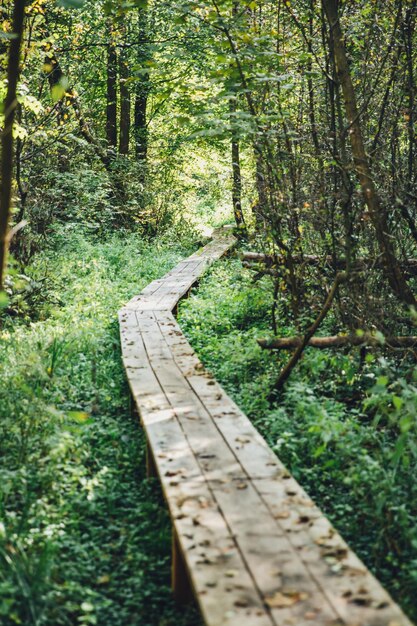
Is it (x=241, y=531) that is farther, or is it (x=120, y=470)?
(x=120, y=470)

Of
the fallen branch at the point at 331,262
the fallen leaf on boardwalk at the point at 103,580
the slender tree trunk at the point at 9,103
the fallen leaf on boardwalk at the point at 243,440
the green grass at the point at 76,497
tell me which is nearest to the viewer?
the slender tree trunk at the point at 9,103

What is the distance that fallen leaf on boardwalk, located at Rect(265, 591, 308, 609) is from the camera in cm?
271

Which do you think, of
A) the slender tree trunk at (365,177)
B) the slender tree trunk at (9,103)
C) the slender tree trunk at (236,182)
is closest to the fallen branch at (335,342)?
the slender tree trunk at (365,177)

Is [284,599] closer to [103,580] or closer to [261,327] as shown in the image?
[103,580]

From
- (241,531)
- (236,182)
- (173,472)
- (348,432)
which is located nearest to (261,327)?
(236,182)

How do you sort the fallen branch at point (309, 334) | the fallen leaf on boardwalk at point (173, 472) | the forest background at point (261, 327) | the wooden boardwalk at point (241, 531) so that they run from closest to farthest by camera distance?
the wooden boardwalk at point (241, 531) → the forest background at point (261, 327) → the fallen leaf on boardwalk at point (173, 472) → the fallen branch at point (309, 334)

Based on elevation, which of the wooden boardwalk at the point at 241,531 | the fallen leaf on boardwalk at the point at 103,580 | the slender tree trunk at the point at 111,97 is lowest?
the fallen leaf on boardwalk at the point at 103,580

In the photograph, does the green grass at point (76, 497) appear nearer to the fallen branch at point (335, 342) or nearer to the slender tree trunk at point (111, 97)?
the fallen branch at point (335, 342)

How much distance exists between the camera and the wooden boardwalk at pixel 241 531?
270 cm

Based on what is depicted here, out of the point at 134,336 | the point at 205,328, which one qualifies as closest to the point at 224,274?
the point at 205,328

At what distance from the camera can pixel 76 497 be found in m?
4.59

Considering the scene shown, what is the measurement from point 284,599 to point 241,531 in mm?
625

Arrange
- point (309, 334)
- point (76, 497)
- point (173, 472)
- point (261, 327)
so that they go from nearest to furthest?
point (173, 472) < point (76, 497) < point (309, 334) < point (261, 327)

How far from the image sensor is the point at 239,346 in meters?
7.72
